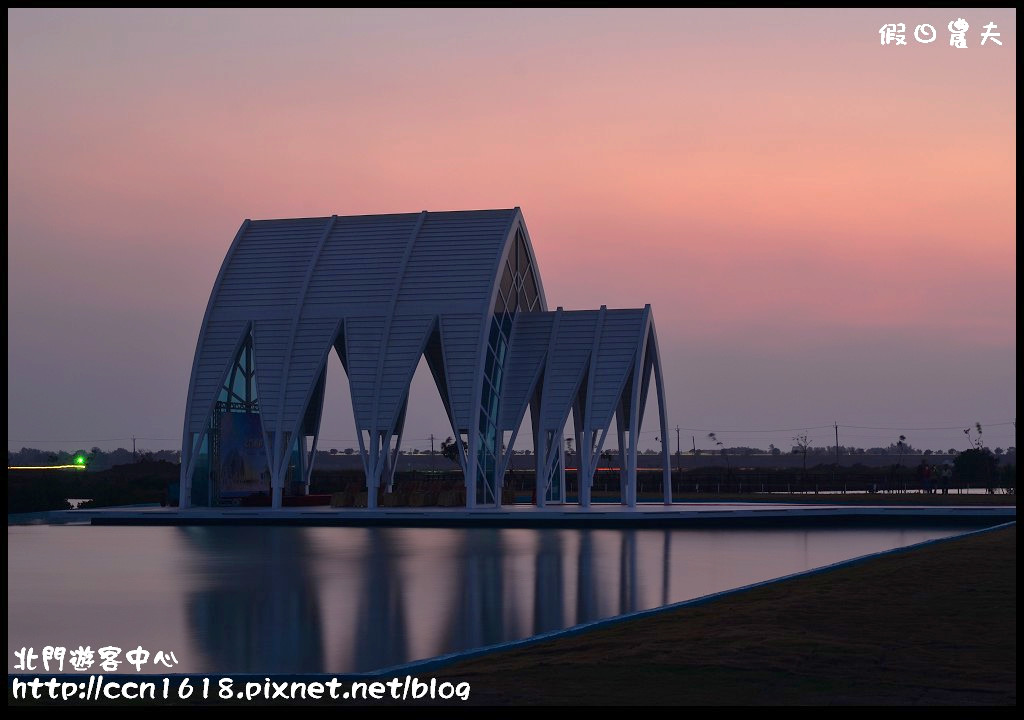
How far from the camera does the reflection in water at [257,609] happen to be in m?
15.1

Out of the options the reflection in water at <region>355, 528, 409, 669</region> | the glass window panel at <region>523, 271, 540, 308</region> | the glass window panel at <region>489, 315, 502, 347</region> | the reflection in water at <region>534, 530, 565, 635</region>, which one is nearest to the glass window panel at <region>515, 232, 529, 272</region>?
the glass window panel at <region>523, 271, 540, 308</region>

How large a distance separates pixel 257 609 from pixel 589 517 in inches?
914

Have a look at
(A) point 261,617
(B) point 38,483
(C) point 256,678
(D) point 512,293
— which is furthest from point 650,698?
(B) point 38,483

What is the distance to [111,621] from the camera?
18.4 m

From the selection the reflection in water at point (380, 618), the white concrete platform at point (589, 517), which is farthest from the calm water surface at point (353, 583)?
the white concrete platform at point (589, 517)

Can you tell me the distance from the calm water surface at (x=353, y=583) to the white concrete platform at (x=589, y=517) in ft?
7.81

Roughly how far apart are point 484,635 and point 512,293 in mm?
34928

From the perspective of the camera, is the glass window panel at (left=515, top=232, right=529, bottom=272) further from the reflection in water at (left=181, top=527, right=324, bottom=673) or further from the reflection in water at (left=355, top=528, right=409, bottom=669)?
the reflection in water at (left=355, top=528, right=409, bottom=669)

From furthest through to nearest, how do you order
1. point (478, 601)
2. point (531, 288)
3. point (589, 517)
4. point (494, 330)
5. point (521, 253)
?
point (531, 288) → point (521, 253) → point (494, 330) → point (589, 517) → point (478, 601)

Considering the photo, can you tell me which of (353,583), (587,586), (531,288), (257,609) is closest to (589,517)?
(531,288)

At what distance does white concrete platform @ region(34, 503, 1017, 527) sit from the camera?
4194 cm

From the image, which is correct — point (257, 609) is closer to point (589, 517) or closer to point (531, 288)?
point (589, 517)

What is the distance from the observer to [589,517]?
42.0m

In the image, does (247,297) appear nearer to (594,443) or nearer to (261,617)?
(594,443)
